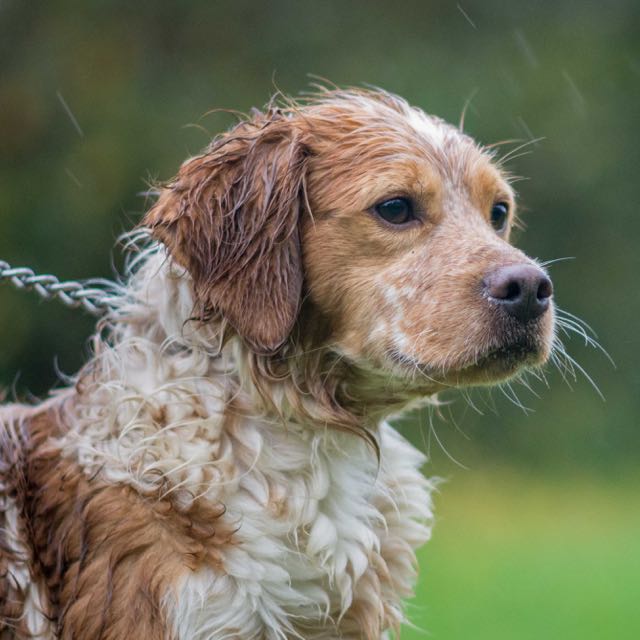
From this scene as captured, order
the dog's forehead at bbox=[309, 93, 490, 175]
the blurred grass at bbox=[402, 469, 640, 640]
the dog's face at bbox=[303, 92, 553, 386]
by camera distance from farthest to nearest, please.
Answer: the blurred grass at bbox=[402, 469, 640, 640]
the dog's forehead at bbox=[309, 93, 490, 175]
the dog's face at bbox=[303, 92, 553, 386]

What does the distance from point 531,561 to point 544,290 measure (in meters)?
5.80

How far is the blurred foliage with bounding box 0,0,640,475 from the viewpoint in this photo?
12.0 meters

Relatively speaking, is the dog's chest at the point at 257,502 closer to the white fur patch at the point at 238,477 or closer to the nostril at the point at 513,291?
the white fur patch at the point at 238,477

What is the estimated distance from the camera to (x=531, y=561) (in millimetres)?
9000

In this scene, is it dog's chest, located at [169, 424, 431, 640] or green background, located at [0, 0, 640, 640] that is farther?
green background, located at [0, 0, 640, 640]

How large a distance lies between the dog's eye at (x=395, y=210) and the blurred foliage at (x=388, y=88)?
24.7 feet

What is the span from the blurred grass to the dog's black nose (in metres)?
3.31

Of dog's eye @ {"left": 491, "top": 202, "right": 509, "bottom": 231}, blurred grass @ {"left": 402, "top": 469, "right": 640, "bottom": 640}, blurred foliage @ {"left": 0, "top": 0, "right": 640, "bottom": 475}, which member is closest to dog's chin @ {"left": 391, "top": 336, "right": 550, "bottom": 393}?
dog's eye @ {"left": 491, "top": 202, "right": 509, "bottom": 231}

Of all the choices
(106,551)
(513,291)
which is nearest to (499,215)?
(513,291)

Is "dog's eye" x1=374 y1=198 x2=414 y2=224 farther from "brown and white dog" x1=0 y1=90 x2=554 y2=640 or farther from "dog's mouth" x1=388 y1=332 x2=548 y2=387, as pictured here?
"dog's mouth" x1=388 y1=332 x2=548 y2=387

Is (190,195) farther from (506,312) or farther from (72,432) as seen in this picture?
(506,312)

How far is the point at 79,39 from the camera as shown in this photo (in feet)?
41.6

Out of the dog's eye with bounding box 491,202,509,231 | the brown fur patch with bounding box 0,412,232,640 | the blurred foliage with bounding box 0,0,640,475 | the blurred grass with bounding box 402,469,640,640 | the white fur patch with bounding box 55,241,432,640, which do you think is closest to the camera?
the brown fur patch with bounding box 0,412,232,640

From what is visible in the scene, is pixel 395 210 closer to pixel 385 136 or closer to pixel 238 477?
pixel 385 136
